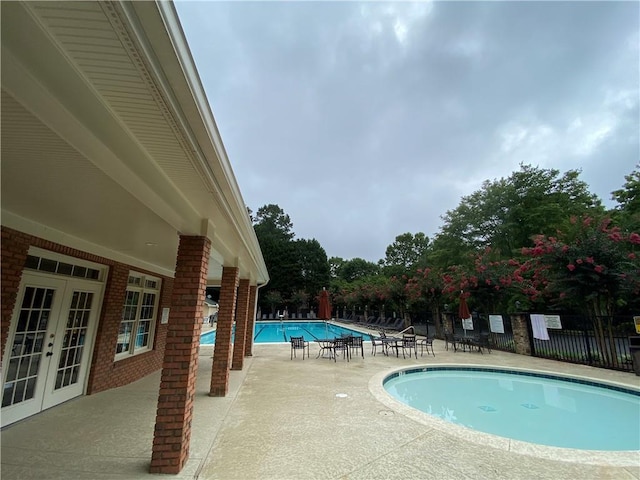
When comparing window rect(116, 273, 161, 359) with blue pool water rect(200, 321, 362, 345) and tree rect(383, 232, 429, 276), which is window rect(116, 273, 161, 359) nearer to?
blue pool water rect(200, 321, 362, 345)

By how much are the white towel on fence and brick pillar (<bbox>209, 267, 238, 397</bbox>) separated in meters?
10.0

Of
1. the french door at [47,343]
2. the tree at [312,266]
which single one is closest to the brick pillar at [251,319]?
the french door at [47,343]

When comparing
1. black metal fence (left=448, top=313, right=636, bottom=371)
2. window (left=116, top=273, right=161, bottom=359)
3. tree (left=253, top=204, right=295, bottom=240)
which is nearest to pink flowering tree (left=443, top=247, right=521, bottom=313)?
black metal fence (left=448, top=313, right=636, bottom=371)

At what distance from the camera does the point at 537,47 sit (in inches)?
346

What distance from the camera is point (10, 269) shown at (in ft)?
11.8

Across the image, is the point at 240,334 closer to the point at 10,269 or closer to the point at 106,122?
the point at 10,269

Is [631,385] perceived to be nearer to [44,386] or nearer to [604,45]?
[604,45]

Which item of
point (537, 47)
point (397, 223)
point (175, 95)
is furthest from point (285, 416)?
point (397, 223)

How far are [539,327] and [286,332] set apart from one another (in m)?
16.9

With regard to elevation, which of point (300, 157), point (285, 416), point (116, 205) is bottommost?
point (285, 416)

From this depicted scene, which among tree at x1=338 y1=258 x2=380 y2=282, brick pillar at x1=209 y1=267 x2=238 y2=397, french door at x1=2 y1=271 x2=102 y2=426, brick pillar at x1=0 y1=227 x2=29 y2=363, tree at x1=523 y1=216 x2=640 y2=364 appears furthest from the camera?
tree at x1=338 y1=258 x2=380 y2=282

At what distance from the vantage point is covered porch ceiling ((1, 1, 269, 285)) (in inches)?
43.6

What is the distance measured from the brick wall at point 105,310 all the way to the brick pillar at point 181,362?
2.15 meters

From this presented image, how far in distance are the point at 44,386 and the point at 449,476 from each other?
582cm
